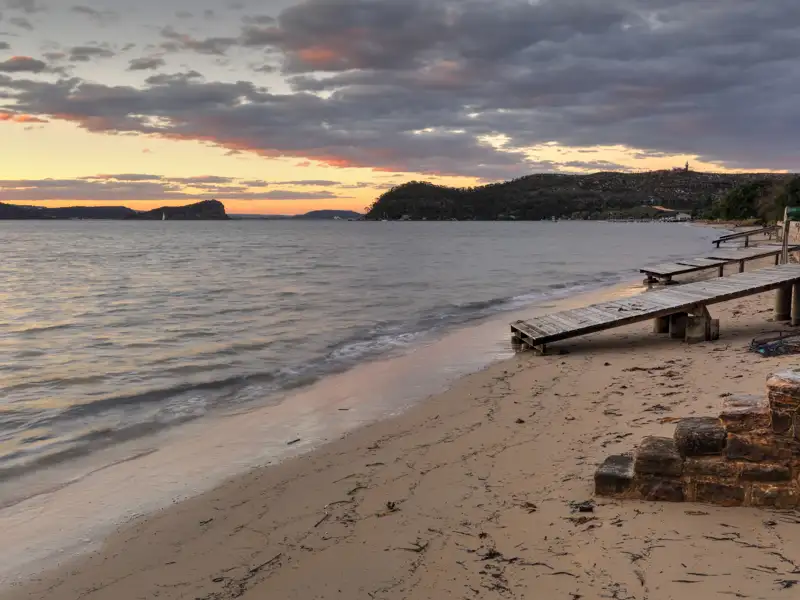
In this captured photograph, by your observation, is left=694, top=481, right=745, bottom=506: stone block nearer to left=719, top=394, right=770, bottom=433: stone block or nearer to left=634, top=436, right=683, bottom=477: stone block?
left=634, top=436, right=683, bottom=477: stone block

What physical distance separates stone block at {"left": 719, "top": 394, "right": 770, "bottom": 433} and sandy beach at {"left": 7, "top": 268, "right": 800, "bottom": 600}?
594mm

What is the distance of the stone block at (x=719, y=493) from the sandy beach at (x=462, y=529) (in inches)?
3.3

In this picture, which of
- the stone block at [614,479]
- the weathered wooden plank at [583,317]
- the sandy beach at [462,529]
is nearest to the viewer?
the sandy beach at [462,529]

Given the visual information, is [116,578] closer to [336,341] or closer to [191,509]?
[191,509]

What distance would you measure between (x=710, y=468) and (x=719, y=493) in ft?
0.60

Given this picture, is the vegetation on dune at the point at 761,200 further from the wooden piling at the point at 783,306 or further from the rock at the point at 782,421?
the rock at the point at 782,421

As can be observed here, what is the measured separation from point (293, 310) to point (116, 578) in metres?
17.7

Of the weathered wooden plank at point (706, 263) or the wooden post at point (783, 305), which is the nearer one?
the wooden post at point (783, 305)

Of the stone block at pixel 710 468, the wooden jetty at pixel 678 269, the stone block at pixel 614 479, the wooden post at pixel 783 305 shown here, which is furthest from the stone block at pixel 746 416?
the wooden jetty at pixel 678 269

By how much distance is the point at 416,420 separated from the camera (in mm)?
8531

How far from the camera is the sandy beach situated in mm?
3947

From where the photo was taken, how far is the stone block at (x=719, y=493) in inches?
175

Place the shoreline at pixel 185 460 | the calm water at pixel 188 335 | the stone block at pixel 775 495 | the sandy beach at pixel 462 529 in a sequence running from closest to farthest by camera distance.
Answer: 1. the sandy beach at pixel 462 529
2. the stone block at pixel 775 495
3. the shoreline at pixel 185 460
4. the calm water at pixel 188 335

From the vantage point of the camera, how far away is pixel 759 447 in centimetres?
436
